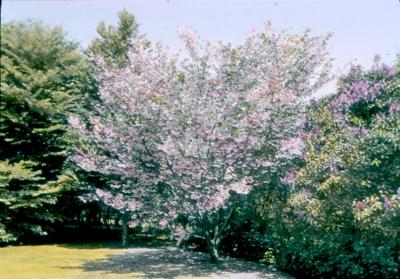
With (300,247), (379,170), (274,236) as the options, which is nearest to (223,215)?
(274,236)

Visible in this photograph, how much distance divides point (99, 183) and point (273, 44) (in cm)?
1047

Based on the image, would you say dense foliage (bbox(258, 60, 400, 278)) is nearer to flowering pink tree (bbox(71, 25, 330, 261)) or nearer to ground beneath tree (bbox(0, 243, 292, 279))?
flowering pink tree (bbox(71, 25, 330, 261))

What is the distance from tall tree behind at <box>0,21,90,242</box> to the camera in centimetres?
539

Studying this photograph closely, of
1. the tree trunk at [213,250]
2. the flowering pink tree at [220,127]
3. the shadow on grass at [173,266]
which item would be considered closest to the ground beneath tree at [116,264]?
the shadow on grass at [173,266]

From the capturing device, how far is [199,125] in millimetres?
12023

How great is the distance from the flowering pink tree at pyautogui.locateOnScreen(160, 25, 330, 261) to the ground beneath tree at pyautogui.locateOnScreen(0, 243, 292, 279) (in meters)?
1.25

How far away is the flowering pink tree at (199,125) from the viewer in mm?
12000

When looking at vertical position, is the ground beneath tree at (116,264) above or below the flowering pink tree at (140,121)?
below

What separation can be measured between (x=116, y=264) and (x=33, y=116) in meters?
5.60

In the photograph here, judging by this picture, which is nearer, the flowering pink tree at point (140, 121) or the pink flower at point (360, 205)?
the pink flower at point (360, 205)

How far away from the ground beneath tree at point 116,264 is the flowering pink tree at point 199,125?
1.25 metres

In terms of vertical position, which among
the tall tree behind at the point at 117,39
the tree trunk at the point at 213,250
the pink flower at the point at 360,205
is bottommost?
the tree trunk at the point at 213,250

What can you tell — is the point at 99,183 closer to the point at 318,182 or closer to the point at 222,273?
the point at 222,273

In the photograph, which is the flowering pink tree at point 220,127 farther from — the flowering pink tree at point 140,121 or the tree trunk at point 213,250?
the flowering pink tree at point 140,121
